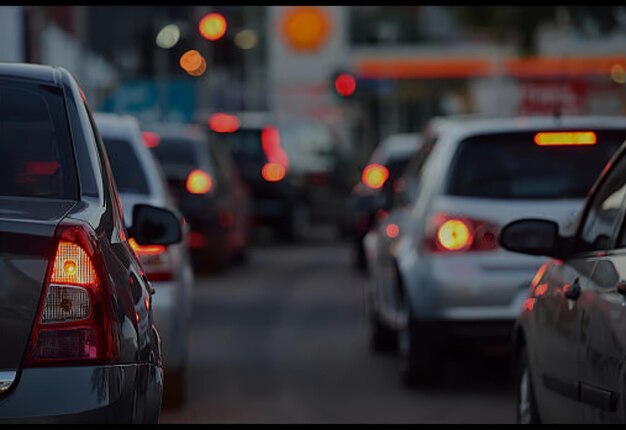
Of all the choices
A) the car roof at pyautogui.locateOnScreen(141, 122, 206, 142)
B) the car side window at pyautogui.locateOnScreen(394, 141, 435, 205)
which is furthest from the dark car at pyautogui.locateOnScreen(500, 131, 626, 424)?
the car roof at pyautogui.locateOnScreen(141, 122, 206, 142)

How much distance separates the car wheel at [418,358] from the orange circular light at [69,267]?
5.92 meters

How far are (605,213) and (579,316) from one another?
22.4 inches

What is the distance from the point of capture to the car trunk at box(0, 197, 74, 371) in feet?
17.6

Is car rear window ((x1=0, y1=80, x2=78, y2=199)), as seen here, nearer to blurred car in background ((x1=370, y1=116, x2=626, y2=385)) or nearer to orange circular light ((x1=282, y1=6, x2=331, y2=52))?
blurred car in background ((x1=370, y1=116, x2=626, y2=385))

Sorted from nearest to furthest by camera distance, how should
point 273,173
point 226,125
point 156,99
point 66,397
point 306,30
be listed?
point 66,397
point 273,173
point 226,125
point 156,99
point 306,30

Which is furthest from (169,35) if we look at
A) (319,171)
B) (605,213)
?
(605,213)

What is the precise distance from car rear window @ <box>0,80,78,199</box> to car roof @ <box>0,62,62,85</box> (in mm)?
56

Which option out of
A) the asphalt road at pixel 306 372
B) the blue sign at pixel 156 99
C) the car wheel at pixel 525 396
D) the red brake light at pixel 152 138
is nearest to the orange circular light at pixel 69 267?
the car wheel at pixel 525 396

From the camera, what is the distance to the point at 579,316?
7023mm

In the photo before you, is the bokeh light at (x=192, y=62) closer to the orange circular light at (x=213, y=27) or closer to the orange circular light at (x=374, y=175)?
the orange circular light at (x=213, y=27)

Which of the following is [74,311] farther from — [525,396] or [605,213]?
[525,396]

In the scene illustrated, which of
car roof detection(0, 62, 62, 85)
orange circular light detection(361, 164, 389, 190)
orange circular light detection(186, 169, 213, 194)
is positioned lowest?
orange circular light detection(361, 164, 389, 190)

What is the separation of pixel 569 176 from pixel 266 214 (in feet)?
54.8

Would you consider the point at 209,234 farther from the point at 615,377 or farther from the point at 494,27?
the point at 615,377
